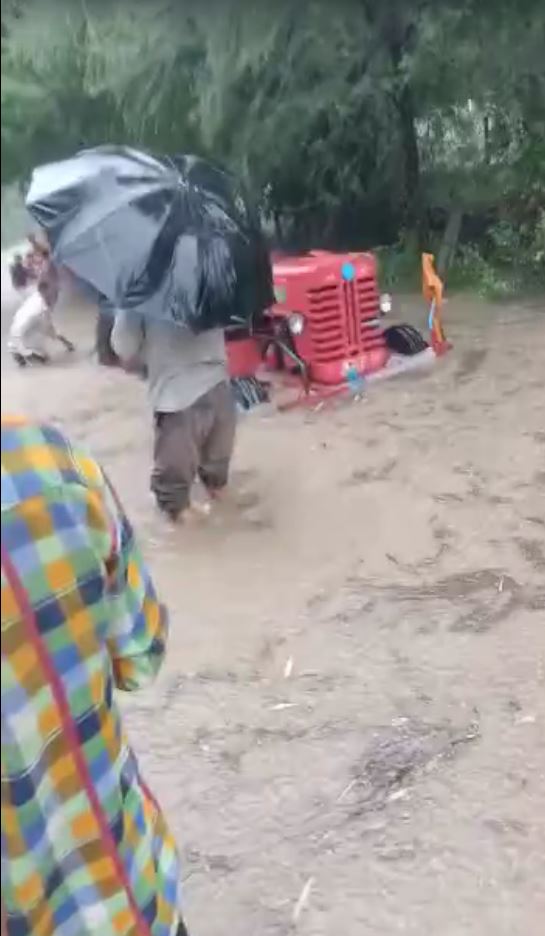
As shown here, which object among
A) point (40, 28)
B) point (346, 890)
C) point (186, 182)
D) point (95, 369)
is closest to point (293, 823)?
point (346, 890)

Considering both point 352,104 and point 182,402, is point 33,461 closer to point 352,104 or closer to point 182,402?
point 352,104

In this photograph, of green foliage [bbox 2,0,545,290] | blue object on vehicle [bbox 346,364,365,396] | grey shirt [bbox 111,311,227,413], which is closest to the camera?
green foliage [bbox 2,0,545,290]

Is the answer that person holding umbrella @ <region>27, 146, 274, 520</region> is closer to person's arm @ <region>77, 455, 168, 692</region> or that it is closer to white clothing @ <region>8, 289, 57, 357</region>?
white clothing @ <region>8, 289, 57, 357</region>

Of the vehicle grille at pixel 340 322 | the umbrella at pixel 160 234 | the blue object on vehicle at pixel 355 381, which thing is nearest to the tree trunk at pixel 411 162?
the umbrella at pixel 160 234

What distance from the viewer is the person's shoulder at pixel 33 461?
616 mm

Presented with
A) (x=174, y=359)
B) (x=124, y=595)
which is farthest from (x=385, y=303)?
(x=124, y=595)

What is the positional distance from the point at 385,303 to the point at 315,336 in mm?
557

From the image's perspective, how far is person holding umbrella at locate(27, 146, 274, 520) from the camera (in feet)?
4.24

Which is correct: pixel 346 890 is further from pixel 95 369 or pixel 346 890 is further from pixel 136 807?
pixel 95 369

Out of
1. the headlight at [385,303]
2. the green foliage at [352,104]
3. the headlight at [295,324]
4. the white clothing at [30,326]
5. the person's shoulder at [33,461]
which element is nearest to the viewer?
the person's shoulder at [33,461]

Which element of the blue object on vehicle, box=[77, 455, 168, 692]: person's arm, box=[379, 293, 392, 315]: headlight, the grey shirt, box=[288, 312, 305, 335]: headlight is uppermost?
box=[77, 455, 168, 692]: person's arm

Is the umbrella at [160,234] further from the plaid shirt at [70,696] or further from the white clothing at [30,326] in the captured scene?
the plaid shirt at [70,696]

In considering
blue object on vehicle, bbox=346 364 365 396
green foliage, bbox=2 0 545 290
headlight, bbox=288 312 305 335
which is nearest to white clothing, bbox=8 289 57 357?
green foliage, bbox=2 0 545 290

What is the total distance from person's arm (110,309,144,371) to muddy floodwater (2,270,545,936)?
93 mm
